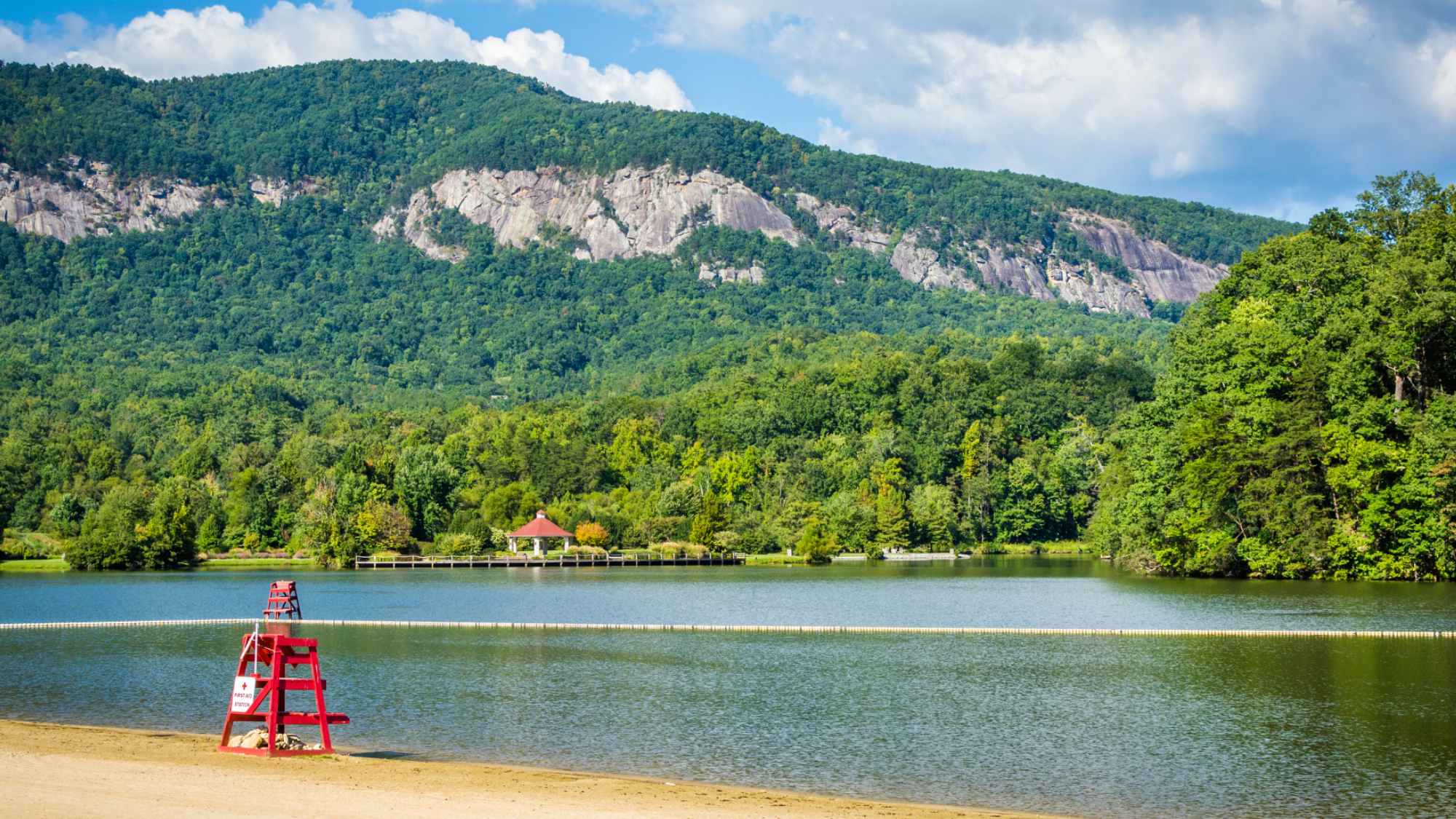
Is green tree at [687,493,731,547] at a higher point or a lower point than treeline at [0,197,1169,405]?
lower

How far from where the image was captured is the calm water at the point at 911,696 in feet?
55.9

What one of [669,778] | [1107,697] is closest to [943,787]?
[669,778]

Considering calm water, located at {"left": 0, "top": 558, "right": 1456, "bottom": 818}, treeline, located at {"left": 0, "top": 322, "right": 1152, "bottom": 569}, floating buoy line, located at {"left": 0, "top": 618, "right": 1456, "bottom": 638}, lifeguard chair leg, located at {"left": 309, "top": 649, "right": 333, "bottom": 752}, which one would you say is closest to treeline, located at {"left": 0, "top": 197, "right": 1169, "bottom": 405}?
treeline, located at {"left": 0, "top": 322, "right": 1152, "bottom": 569}

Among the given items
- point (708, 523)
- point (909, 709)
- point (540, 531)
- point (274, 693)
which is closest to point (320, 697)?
point (274, 693)

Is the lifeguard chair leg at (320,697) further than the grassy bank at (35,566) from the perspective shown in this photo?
No

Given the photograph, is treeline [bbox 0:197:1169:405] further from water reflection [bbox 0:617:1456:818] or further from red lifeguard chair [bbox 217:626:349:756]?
red lifeguard chair [bbox 217:626:349:756]

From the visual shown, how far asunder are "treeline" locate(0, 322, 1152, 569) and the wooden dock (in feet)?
4.95

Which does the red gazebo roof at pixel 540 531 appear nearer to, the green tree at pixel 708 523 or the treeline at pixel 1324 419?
the green tree at pixel 708 523

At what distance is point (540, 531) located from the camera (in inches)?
3541

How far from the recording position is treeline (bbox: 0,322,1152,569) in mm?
87438

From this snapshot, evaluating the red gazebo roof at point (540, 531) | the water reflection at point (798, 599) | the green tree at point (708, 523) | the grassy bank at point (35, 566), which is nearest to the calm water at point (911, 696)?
the water reflection at point (798, 599)

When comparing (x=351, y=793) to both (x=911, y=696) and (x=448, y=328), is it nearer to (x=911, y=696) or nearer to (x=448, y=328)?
(x=911, y=696)

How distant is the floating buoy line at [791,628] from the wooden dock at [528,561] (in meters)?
42.3

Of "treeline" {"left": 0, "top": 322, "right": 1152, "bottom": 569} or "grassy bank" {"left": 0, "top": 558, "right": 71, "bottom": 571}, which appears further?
"treeline" {"left": 0, "top": 322, "right": 1152, "bottom": 569}
